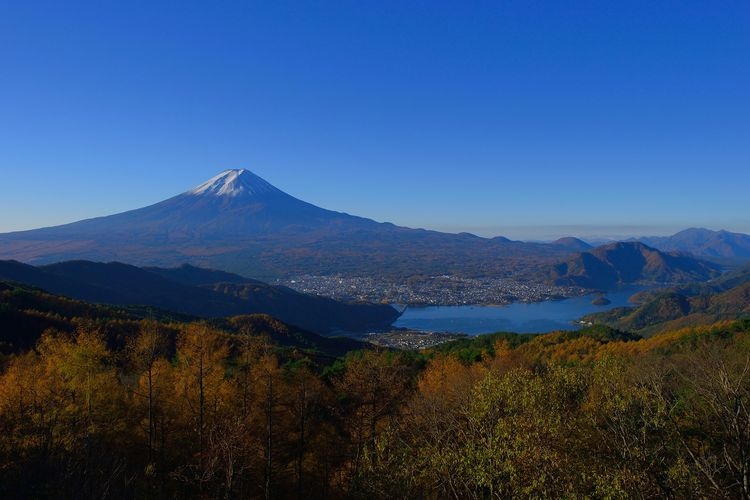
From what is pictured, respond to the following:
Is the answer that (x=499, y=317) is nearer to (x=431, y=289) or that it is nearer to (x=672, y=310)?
(x=672, y=310)

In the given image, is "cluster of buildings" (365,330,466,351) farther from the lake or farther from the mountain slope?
the mountain slope

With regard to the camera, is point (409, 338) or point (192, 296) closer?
point (409, 338)

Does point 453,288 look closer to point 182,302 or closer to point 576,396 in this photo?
point 182,302

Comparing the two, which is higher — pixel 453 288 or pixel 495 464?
pixel 495 464

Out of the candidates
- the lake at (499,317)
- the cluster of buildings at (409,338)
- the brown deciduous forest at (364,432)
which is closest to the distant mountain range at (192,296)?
the lake at (499,317)

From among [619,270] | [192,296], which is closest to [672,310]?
[192,296]

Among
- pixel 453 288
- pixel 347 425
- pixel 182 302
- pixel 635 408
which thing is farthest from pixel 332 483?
pixel 453 288

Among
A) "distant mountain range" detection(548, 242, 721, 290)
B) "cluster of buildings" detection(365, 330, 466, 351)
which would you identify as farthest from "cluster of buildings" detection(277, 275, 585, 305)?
"cluster of buildings" detection(365, 330, 466, 351)
